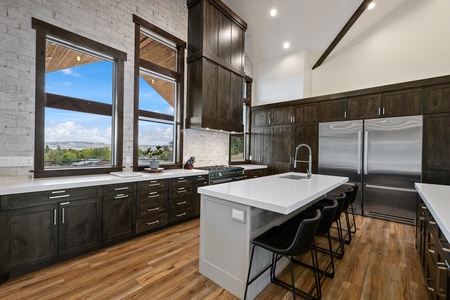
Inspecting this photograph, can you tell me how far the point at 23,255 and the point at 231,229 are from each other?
2.13 metres

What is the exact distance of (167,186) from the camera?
130 inches

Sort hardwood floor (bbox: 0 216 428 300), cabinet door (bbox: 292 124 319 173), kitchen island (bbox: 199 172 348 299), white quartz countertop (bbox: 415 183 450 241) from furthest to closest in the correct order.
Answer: cabinet door (bbox: 292 124 319 173) < hardwood floor (bbox: 0 216 428 300) < kitchen island (bbox: 199 172 348 299) < white quartz countertop (bbox: 415 183 450 241)

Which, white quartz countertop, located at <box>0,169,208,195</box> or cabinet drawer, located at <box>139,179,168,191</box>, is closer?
white quartz countertop, located at <box>0,169,208,195</box>

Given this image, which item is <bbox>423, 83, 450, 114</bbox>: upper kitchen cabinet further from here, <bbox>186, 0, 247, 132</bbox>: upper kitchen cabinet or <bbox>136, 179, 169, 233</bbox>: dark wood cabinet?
<bbox>136, 179, 169, 233</bbox>: dark wood cabinet

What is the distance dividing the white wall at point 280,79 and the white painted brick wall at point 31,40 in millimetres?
3315

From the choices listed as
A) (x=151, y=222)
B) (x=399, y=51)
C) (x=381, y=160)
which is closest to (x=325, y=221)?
(x=151, y=222)

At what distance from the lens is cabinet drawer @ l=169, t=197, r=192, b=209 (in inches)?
133

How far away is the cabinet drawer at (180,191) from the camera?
337 cm

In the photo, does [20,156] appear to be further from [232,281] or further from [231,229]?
[232,281]

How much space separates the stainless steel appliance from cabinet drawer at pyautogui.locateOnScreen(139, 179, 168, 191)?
0.96 m

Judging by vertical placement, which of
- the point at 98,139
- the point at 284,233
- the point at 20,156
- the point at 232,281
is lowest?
the point at 232,281

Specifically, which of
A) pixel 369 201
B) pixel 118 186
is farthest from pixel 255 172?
pixel 118 186

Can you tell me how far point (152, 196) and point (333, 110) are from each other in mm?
4129

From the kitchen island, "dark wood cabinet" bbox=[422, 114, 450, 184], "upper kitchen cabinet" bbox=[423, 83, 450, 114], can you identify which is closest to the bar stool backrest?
the kitchen island
